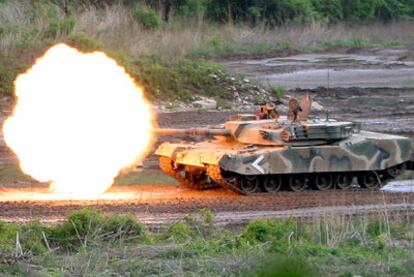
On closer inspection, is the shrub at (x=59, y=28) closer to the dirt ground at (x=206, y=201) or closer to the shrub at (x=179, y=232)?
the dirt ground at (x=206, y=201)

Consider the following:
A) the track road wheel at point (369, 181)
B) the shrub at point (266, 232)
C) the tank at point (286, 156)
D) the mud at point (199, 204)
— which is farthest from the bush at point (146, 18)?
the shrub at point (266, 232)

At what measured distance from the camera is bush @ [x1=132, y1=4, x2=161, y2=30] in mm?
44250

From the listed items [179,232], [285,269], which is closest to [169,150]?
[179,232]

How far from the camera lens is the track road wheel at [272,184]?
858 inches

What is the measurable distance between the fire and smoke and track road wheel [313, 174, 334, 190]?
3.19 m

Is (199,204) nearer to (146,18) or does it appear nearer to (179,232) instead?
(179,232)

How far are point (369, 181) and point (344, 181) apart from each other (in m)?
0.61

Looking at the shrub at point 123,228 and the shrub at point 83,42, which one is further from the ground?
the shrub at point 123,228

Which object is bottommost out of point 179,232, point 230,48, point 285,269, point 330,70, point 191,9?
point 230,48

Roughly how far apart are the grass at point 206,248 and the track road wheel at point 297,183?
555 cm

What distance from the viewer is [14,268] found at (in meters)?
11.7

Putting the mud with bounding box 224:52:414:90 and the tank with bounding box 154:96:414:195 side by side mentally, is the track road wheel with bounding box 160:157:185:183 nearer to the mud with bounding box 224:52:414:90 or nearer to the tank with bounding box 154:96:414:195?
the tank with bounding box 154:96:414:195

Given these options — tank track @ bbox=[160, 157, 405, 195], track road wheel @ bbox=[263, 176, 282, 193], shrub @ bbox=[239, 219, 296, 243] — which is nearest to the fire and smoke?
tank track @ bbox=[160, 157, 405, 195]

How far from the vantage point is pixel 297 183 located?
22094mm
